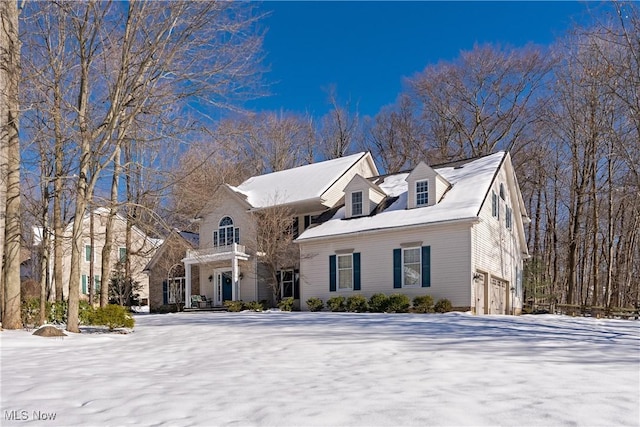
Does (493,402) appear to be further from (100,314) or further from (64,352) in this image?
(100,314)

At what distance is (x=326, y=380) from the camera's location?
6.05 m

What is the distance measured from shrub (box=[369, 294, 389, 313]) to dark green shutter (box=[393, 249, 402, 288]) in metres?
0.79

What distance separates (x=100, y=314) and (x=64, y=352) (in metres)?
3.47

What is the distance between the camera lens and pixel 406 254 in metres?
20.0

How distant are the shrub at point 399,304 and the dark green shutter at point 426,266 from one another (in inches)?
39.1

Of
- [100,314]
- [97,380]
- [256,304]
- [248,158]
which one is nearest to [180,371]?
[97,380]

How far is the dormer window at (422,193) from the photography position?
21.0 metres

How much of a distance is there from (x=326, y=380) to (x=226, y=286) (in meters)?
21.3

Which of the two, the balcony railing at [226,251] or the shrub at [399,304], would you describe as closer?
the shrub at [399,304]

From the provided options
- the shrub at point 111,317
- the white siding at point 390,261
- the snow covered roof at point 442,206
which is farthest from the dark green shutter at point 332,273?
the shrub at point 111,317

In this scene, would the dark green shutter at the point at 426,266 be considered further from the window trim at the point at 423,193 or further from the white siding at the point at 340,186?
the white siding at the point at 340,186

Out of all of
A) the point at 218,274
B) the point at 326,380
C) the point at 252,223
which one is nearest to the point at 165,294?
the point at 218,274

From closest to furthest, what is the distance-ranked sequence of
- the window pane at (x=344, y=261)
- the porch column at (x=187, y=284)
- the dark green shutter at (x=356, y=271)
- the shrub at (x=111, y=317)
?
the shrub at (x=111, y=317), the dark green shutter at (x=356, y=271), the window pane at (x=344, y=261), the porch column at (x=187, y=284)

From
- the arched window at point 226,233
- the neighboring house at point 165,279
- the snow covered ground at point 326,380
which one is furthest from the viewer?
the neighboring house at point 165,279
